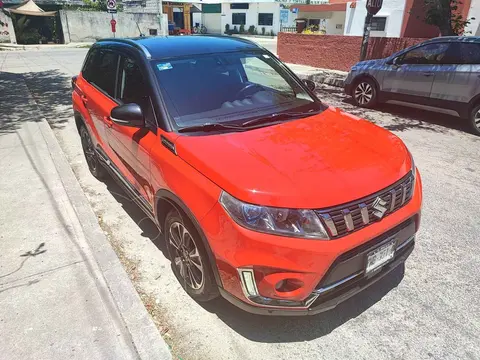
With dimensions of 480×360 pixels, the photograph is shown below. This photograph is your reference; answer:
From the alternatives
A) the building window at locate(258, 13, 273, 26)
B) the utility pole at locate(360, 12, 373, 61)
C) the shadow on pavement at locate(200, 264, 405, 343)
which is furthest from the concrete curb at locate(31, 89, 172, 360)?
the building window at locate(258, 13, 273, 26)

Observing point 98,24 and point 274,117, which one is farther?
point 98,24

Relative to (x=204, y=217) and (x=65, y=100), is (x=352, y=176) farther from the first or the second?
(x=65, y=100)

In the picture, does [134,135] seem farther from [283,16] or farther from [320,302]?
[283,16]

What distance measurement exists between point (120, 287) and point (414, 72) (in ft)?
23.0

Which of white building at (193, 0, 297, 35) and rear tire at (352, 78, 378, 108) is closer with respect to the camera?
rear tire at (352, 78, 378, 108)

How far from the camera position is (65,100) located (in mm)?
9289

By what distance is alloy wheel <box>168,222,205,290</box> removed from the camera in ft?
8.36

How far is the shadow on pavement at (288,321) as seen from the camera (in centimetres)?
250

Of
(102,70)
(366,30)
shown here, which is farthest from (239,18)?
(102,70)

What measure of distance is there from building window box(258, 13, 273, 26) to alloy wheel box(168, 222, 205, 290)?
44.2 m

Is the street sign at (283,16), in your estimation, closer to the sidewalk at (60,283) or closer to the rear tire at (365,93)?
the rear tire at (365,93)

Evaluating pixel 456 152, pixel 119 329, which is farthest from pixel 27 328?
pixel 456 152

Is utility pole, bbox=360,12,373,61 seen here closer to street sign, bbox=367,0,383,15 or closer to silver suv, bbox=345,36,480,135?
street sign, bbox=367,0,383,15

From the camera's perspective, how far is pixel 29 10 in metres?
26.1
